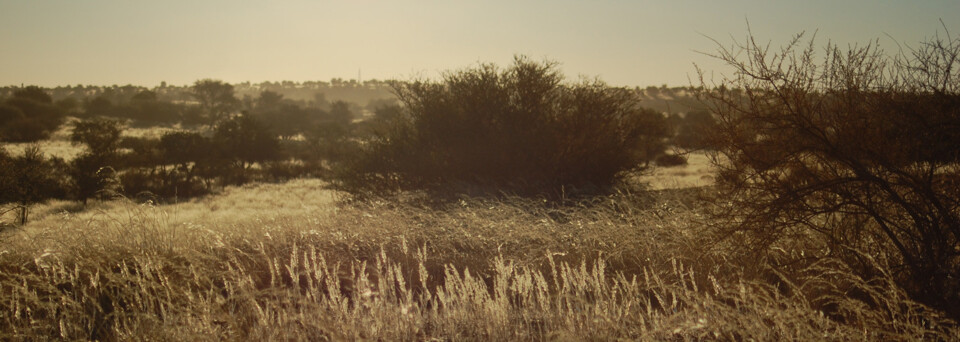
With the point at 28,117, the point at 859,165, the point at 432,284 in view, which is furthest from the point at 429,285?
the point at 28,117

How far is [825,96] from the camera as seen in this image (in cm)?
493

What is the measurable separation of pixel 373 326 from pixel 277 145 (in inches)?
1176

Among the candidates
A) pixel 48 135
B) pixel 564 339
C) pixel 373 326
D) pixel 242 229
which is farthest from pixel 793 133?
pixel 48 135

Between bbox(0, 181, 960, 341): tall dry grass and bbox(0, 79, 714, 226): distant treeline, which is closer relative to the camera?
bbox(0, 181, 960, 341): tall dry grass

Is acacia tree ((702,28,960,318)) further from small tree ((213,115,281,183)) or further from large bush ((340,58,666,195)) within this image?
small tree ((213,115,281,183))

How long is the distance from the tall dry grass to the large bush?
509cm

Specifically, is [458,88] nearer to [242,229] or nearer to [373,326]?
[242,229]

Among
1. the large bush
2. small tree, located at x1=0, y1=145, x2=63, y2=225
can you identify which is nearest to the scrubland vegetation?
the large bush

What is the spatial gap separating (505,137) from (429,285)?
8154 mm

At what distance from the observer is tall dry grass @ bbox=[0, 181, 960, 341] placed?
3877 millimetres

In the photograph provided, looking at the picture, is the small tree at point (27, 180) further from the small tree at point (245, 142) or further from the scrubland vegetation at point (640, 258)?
the scrubland vegetation at point (640, 258)

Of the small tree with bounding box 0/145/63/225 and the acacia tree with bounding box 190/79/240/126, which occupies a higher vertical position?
the acacia tree with bounding box 190/79/240/126

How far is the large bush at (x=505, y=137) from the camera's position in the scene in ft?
44.8

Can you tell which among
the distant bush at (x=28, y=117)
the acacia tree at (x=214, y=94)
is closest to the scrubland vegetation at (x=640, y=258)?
the distant bush at (x=28, y=117)
